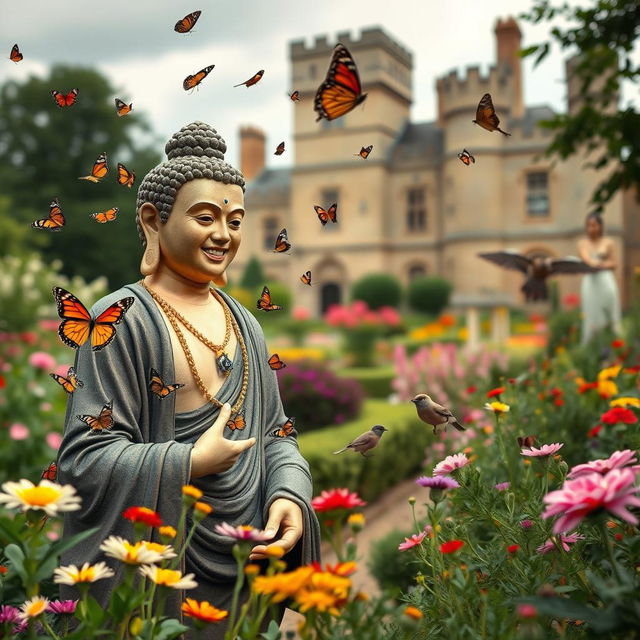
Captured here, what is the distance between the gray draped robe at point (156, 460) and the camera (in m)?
2.10

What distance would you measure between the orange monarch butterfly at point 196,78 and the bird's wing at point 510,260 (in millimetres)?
2476

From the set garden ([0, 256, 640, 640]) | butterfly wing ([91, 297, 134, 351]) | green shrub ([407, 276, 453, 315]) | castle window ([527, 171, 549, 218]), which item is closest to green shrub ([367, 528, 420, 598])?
garden ([0, 256, 640, 640])

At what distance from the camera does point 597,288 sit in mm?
8711

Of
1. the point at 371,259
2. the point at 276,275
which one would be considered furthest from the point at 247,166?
the point at 371,259

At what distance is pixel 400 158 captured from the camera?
102 ft

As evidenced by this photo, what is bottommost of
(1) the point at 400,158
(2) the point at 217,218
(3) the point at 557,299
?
(3) the point at 557,299

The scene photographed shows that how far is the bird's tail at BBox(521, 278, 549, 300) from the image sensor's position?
4.55m

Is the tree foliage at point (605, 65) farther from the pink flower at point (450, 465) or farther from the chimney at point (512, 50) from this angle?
the chimney at point (512, 50)

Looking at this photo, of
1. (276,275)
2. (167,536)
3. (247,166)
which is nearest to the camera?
(167,536)

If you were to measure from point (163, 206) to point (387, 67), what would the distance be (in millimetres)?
28393

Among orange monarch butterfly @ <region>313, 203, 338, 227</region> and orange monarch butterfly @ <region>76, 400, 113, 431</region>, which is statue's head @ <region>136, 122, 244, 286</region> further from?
orange monarch butterfly @ <region>76, 400, 113, 431</region>

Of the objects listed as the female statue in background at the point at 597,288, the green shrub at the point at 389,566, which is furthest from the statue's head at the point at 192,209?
the female statue in background at the point at 597,288

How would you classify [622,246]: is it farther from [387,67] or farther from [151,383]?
[151,383]

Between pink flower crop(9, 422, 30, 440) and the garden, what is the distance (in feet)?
0.06
